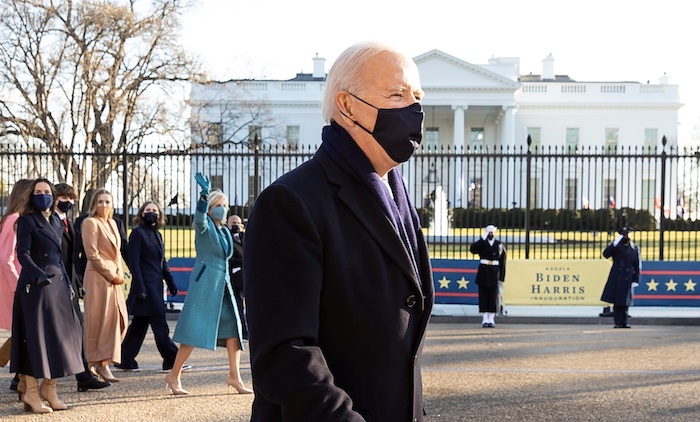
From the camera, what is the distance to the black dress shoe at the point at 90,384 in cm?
772

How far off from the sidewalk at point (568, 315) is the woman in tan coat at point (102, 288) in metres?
6.36

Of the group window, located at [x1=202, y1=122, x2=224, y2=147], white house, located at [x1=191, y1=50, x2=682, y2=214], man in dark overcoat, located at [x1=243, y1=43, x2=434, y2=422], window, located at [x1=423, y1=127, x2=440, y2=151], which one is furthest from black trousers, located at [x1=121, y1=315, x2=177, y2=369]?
window, located at [x1=423, y1=127, x2=440, y2=151]

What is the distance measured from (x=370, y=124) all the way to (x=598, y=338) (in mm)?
10195

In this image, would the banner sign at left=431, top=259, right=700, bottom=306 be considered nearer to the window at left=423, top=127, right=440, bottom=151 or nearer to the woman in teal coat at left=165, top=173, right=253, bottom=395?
the woman in teal coat at left=165, top=173, right=253, bottom=395

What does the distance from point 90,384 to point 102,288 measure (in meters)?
0.93

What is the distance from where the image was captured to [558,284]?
14.4 m

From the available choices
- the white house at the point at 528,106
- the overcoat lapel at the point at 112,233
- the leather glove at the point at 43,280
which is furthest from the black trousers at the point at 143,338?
the white house at the point at 528,106

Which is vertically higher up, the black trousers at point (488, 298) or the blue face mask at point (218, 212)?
the blue face mask at point (218, 212)

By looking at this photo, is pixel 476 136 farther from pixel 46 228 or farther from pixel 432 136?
pixel 46 228

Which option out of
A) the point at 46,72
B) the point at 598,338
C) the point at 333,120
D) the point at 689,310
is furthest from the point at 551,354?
the point at 46,72

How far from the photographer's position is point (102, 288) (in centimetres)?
821

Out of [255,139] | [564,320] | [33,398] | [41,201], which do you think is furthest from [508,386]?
[255,139]

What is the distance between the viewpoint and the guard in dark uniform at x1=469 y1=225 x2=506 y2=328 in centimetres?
1321

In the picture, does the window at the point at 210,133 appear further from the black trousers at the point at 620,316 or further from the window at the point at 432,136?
the window at the point at 432,136
